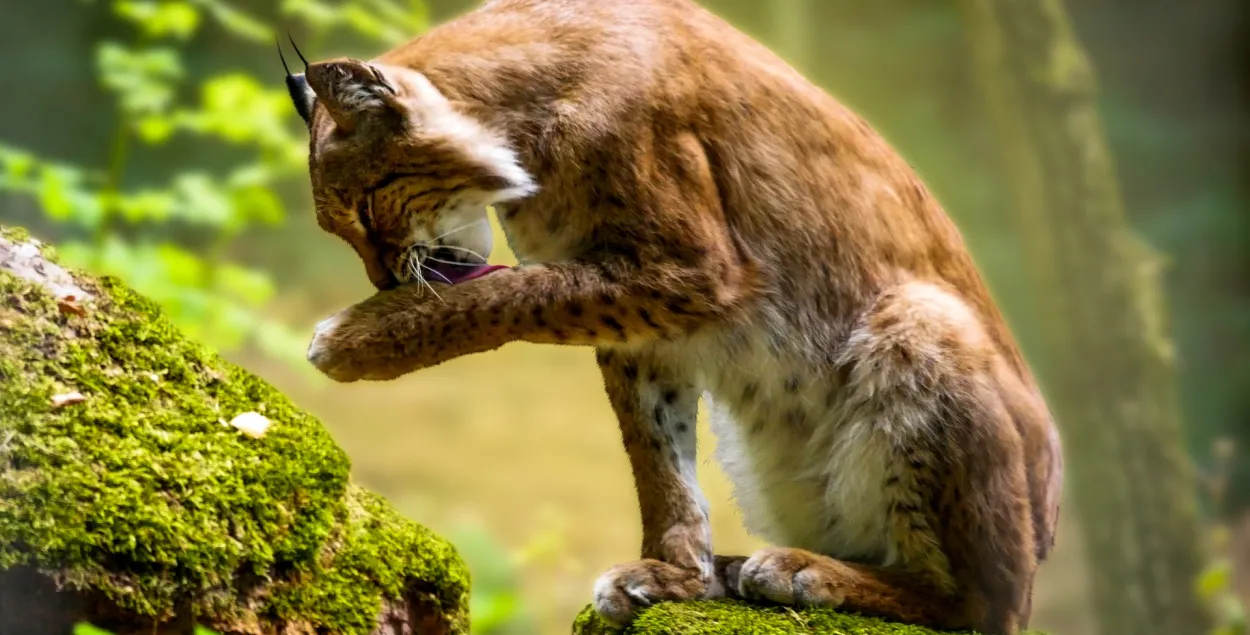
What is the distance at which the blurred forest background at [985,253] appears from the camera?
6887 millimetres

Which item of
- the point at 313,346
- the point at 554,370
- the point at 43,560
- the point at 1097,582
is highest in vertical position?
the point at 554,370

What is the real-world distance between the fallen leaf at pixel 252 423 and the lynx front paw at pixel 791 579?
121cm

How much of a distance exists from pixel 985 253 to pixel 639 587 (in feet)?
27.5

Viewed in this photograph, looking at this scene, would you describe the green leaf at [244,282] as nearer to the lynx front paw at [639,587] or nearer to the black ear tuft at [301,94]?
the black ear tuft at [301,94]

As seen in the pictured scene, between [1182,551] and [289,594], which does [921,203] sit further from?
[1182,551]

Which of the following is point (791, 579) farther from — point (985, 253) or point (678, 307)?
point (985, 253)

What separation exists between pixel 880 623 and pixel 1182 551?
5.13m

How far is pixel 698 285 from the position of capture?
2701mm

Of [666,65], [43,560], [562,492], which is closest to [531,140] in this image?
[666,65]

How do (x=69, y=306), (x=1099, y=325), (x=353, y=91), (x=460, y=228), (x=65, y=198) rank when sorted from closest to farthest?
(x=69, y=306), (x=353, y=91), (x=460, y=228), (x=65, y=198), (x=1099, y=325)

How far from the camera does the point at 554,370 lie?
1021 cm

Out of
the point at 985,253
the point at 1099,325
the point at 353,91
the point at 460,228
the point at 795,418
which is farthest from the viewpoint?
the point at 985,253

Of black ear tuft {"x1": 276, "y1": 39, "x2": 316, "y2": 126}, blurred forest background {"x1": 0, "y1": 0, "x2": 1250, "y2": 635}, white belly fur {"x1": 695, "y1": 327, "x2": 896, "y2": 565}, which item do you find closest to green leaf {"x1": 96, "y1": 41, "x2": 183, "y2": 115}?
blurred forest background {"x1": 0, "y1": 0, "x2": 1250, "y2": 635}

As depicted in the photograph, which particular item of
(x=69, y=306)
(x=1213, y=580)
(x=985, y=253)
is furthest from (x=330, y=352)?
(x=985, y=253)
